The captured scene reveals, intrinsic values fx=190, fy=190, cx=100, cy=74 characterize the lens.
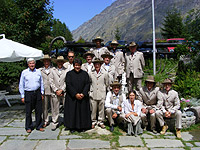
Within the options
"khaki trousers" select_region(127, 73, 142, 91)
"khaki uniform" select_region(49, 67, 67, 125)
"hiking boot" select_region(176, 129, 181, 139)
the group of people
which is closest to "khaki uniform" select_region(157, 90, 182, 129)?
the group of people

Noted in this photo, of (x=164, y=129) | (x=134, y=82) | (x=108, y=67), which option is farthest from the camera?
(x=134, y=82)

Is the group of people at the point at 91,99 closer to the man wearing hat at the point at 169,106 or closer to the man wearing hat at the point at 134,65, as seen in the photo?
the man wearing hat at the point at 169,106

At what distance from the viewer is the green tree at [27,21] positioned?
9180mm

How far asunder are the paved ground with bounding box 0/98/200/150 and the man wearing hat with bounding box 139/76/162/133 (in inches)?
12.2

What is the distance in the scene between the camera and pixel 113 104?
484 centimetres

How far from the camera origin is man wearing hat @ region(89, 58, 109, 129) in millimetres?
4879

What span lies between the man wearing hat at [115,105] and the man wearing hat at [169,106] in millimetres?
918

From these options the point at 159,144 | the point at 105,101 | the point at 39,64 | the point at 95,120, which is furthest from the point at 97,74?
the point at 39,64

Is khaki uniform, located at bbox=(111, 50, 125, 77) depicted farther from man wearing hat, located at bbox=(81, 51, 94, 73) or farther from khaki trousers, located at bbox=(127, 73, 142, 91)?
man wearing hat, located at bbox=(81, 51, 94, 73)

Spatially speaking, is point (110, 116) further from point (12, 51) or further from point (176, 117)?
point (12, 51)

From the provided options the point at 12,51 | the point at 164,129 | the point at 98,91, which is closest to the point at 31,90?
the point at 98,91

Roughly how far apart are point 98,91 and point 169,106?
1.79 meters

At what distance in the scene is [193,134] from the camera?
4.44 metres

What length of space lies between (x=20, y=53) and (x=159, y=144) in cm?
494
